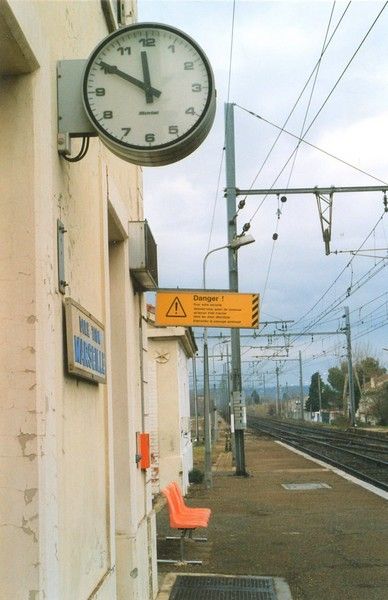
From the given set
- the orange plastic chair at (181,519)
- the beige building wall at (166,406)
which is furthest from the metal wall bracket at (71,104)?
the beige building wall at (166,406)

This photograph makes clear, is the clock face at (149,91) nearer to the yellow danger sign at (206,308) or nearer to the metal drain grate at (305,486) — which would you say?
the yellow danger sign at (206,308)

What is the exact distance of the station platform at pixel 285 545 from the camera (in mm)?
7297

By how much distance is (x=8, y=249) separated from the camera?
313 centimetres

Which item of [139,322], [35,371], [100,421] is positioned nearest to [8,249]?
[35,371]

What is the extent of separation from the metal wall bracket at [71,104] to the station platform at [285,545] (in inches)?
186

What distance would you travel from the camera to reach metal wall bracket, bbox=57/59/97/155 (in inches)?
145

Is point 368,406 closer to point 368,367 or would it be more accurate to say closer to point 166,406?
point 368,367

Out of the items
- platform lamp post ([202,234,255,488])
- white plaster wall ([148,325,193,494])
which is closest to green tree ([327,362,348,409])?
platform lamp post ([202,234,255,488])

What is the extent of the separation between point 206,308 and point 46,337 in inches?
269

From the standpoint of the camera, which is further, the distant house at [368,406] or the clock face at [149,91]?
the distant house at [368,406]

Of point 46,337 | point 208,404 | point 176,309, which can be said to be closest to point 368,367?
point 208,404

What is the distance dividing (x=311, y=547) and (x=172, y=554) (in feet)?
5.61

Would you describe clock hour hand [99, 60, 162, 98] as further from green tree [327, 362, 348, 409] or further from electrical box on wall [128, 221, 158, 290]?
green tree [327, 362, 348, 409]

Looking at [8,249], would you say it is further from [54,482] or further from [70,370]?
[54,482]
